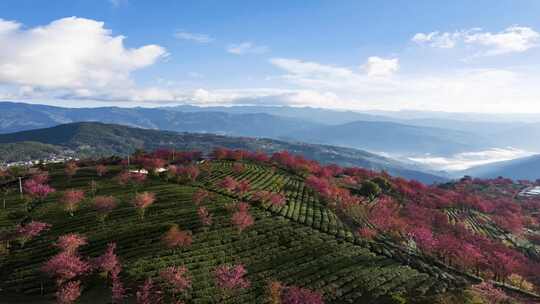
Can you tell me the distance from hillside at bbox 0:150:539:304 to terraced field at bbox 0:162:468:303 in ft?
0.56

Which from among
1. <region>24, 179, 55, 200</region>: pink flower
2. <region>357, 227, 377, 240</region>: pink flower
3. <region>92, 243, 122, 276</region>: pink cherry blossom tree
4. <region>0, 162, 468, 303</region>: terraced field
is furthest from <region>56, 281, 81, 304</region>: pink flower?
<region>357, 227, 377, 240</region>: pink flower

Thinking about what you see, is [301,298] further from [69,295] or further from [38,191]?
[38,191]

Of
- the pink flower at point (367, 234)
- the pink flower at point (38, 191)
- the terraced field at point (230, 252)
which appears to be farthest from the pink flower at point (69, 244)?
the pink flower at point (367, 234)

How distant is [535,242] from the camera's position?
97562 mm

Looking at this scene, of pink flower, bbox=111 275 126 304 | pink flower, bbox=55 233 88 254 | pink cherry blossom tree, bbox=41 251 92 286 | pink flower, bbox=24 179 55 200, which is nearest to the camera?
pink flower, bbox=111 275 126 304

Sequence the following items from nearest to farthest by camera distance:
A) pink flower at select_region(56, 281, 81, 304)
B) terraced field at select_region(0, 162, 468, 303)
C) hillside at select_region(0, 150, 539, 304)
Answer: pink flower at select_region(56, 281, 81, 304)
hillside at select_region(0, 150, 539, 304)
terraced field at select_region(0, 162, 468, 303)

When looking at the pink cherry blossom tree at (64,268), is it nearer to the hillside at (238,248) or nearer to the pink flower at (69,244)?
the hillside at (238,248)

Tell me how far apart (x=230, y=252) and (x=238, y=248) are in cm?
170

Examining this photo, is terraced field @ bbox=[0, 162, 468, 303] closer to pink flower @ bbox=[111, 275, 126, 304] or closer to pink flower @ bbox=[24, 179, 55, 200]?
pink flower @ bbox=[111, 275, 126, 304]

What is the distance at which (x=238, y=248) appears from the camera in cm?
5266

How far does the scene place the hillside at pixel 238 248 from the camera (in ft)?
142

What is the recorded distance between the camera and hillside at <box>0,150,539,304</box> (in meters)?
43.2

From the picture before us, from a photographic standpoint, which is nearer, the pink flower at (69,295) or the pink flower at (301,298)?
the pink flower at (301,298)

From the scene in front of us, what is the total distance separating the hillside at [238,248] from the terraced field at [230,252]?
0.17 meters
